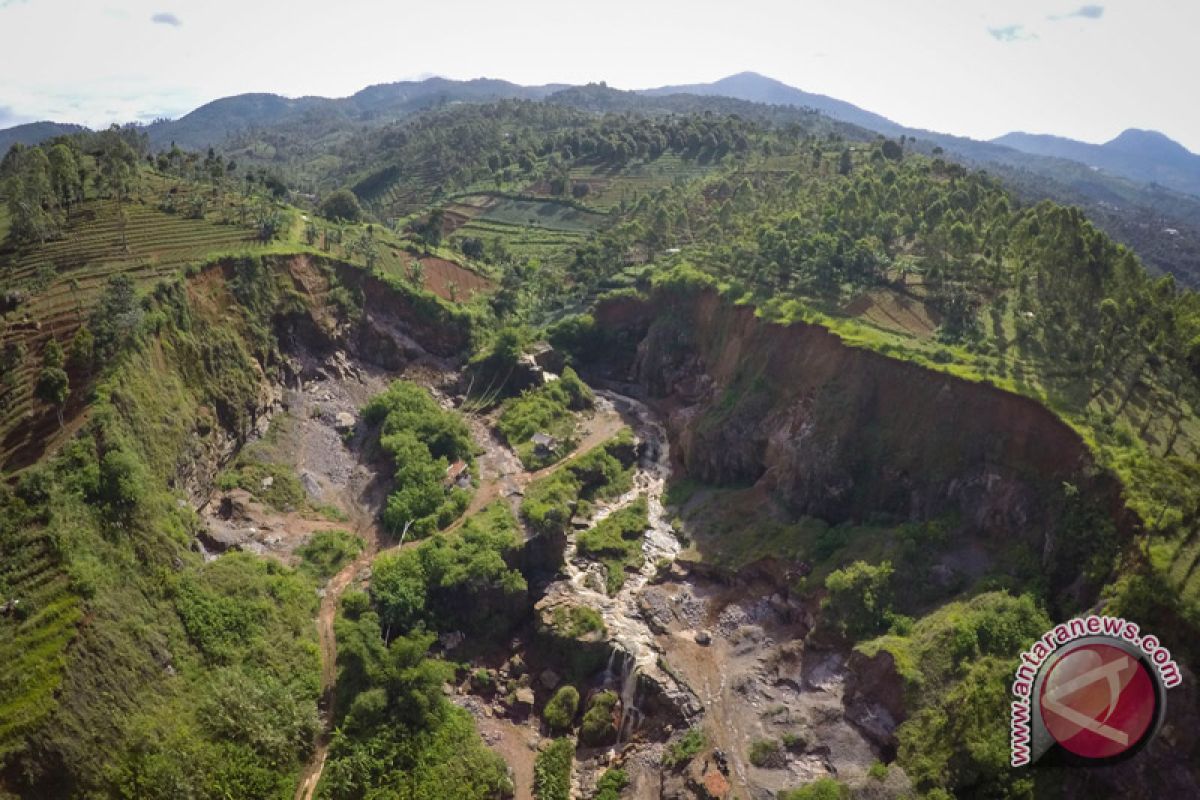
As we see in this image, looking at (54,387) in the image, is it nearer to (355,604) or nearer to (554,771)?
(355,604)

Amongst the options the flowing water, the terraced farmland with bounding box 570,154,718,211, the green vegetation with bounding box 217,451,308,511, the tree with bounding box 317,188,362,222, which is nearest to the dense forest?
the green vegetation with bounding box 217,451,308,511

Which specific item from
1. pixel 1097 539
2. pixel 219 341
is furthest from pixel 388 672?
pixel 1097 539

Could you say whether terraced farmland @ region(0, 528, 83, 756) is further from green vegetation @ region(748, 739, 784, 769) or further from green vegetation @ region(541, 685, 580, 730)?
green vegetation @ region(748, 739, 784, 769)

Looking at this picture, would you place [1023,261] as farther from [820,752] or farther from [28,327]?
[28,327]

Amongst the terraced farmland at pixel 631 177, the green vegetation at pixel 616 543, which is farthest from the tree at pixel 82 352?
the terraced farmland at pixel 631 177

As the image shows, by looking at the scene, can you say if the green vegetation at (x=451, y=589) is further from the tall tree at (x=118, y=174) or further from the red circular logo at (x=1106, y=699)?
the tall tree at (x=118, y=174)

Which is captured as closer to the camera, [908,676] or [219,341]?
[908,676]

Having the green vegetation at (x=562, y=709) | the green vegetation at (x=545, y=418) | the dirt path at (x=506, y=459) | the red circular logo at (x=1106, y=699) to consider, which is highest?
the red circular logo at (x=1106, y=699)

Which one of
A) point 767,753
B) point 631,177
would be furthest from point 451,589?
point 631,177
